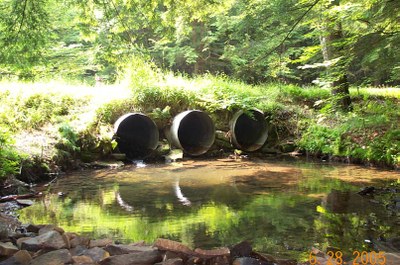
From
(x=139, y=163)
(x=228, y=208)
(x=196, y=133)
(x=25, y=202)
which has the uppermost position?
(x=196, y=133)

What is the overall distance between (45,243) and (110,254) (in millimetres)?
521

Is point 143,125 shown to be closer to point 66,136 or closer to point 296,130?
point 66,136

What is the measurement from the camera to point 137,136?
10.5 m

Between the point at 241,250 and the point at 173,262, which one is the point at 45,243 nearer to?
the point at 173,262

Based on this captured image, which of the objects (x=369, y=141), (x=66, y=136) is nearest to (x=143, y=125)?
(x=66, y=136)

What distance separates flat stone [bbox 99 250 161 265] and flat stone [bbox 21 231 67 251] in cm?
49

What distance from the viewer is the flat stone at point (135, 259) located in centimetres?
279

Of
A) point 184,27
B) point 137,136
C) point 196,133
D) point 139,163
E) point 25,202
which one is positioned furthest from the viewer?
point 196,133

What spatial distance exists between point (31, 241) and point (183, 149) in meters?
6.96

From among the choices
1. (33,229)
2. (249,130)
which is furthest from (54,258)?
(249,130)

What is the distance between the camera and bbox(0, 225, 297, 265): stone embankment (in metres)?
2.76

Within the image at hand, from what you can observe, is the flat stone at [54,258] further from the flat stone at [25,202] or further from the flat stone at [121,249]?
the flat stone at [25,202]

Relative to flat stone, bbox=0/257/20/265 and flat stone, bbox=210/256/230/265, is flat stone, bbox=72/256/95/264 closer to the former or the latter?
flat stone, bbox=0/257/20/265
